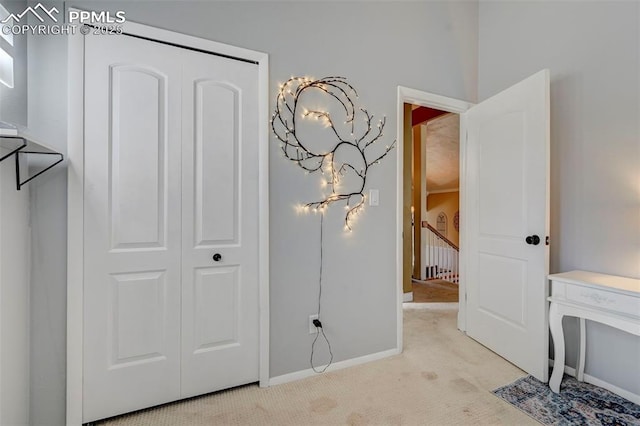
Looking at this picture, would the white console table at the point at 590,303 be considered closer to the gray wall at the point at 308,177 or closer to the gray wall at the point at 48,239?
the gray wall at the point at 308,177

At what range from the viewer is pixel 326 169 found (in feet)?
6.99

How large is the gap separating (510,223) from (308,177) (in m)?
1.54

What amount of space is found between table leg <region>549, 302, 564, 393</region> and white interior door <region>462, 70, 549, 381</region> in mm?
109

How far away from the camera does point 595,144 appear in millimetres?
2035

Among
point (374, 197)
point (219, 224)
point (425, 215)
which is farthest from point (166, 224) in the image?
point (425, 215)

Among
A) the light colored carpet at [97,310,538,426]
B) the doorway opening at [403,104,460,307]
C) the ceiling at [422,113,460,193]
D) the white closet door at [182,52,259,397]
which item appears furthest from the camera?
the ceiling at [422,113,460,193]

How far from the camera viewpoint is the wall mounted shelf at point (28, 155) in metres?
1.31

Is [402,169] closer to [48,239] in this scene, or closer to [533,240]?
[533,240]

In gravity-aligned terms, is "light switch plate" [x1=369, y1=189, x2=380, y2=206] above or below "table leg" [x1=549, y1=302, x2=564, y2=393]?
above

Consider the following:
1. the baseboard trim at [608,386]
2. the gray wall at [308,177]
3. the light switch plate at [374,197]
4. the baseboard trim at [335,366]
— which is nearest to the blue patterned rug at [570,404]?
the baseboard trim at [608,386]

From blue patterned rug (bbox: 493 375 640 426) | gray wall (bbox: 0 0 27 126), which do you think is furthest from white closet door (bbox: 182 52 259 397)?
blue patterned rug (bbox: 493 375 640 426)

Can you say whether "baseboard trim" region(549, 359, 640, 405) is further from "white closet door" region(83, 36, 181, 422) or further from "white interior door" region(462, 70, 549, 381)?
"white closet door" region(83, 36, 181, 422)

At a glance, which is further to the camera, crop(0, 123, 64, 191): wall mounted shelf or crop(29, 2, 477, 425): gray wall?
crop(29, 2, 477, 425): gray wall

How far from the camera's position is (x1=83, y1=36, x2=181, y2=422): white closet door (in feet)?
5.20
